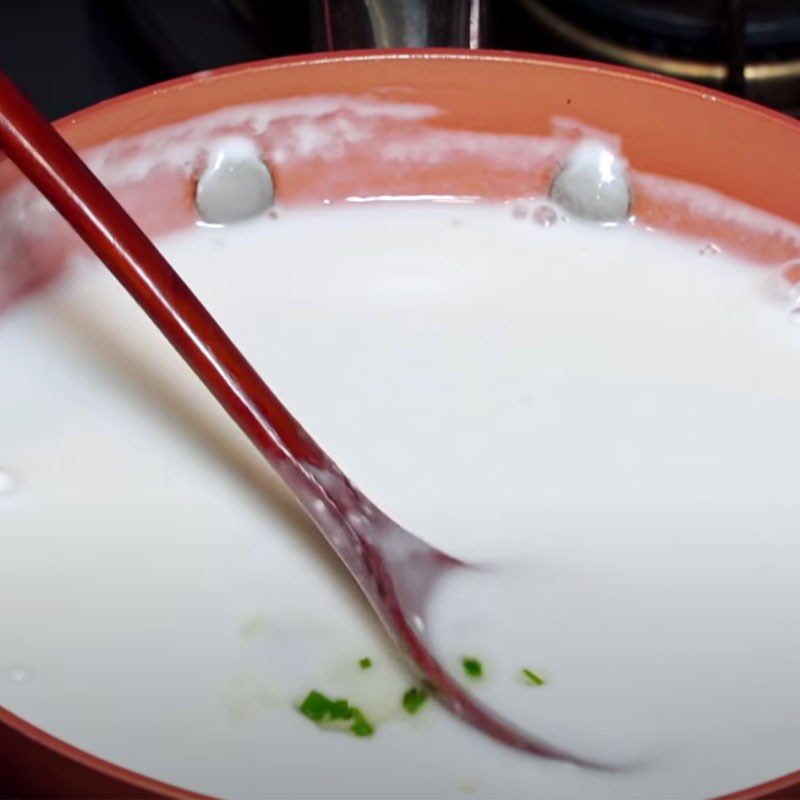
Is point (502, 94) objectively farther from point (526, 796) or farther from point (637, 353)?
point (526, 796)

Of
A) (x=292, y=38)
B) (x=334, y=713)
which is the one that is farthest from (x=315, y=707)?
(x=292, y=38)

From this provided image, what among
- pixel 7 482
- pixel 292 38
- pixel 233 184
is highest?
pixel 292 38

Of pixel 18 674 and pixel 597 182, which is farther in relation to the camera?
pixel 597 182

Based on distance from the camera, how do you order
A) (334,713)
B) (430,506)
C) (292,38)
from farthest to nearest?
(292,38)
(430,506)
(334,713)

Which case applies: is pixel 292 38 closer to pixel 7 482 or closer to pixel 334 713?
pixel 7 482

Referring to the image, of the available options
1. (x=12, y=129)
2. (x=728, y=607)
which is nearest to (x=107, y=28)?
(x=12, y=129)

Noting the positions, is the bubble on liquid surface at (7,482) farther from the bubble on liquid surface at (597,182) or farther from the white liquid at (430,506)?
the bubble on liquid surface at (597,182)

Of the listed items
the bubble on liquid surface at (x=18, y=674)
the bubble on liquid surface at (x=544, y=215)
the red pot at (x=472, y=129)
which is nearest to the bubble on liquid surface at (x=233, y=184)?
the red pot at (x=472, y=129)
